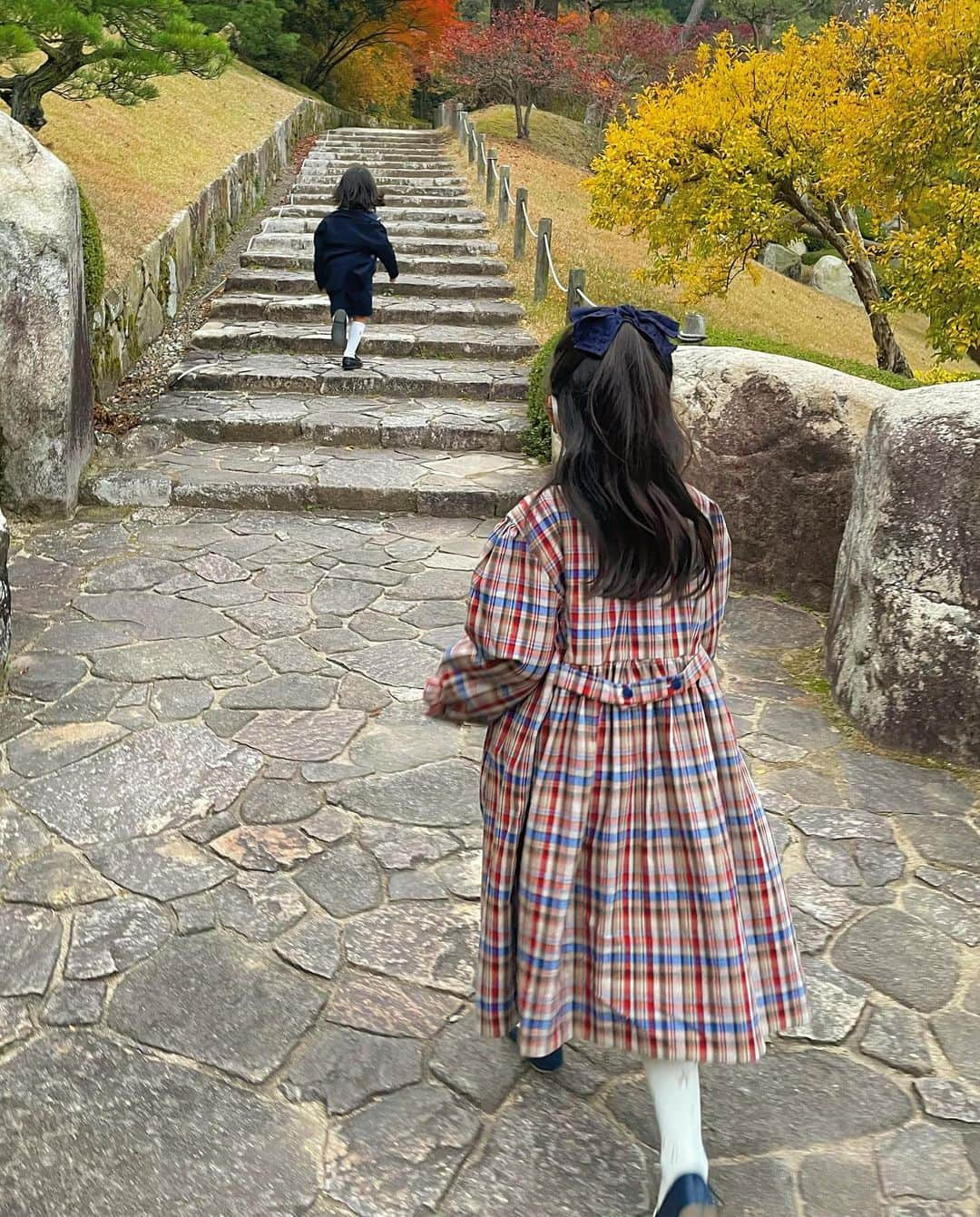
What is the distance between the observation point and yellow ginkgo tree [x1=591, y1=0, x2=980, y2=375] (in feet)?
26.9

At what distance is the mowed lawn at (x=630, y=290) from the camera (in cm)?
1070

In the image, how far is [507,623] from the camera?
1.95 m

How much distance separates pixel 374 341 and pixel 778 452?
183 inches

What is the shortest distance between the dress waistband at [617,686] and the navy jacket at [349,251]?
6372 millimetres

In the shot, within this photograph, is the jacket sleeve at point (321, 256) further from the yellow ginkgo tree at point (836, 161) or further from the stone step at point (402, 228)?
the stone step at point (402, 228)

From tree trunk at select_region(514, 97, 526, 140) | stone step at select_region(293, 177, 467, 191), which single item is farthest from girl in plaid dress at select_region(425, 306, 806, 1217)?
tree trunk at select_region(514, 97, 526, 140)

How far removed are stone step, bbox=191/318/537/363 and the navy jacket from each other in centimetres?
82

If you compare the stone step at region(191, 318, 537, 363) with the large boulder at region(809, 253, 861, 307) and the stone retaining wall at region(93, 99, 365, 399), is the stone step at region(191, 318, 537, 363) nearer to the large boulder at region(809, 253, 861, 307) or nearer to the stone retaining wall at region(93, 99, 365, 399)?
the stone retaining wall at region(93, 99, 365, 399)

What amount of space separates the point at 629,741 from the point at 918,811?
2.00 meters

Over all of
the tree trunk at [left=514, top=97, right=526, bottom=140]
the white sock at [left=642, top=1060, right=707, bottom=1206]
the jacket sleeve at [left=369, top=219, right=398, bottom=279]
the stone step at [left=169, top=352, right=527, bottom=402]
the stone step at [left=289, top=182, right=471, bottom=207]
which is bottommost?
the white sock at [left=642, top=1060, right=707, bottom=1206]

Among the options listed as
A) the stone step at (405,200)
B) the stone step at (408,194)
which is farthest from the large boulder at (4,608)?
the stone step at (408,194)

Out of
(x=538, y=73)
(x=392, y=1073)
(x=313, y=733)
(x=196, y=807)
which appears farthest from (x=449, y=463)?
(x=538, y=73)

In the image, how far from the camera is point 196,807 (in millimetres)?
3414

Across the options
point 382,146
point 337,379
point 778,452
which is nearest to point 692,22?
point 382,146
